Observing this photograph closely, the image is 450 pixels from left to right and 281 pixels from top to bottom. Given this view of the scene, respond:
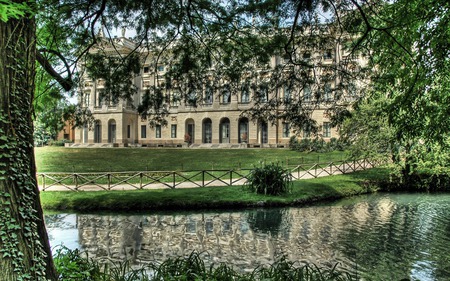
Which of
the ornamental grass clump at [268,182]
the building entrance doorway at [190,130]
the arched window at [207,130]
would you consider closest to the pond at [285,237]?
the ornamental grass clump at [268,182]

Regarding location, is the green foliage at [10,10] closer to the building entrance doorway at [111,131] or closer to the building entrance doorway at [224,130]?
the building entrance doorway at [224,130]

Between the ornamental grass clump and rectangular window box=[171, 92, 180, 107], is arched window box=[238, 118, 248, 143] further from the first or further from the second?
rectangular window box=[171, 92, 180, 107]

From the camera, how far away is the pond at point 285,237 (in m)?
7.67

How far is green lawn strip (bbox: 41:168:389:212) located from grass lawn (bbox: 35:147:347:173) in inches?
336

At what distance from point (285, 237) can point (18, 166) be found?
7.72 m

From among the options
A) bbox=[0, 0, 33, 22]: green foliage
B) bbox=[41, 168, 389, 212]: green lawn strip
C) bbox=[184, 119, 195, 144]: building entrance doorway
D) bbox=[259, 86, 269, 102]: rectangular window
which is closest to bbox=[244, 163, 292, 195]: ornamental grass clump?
bbox=[41, 168, 389, 212]: green lawn strip

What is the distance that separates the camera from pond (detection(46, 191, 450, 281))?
25.2 ft

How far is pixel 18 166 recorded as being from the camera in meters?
3.47

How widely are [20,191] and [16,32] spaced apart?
63.9 inches

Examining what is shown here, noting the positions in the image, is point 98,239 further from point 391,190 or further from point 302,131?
point 391,190

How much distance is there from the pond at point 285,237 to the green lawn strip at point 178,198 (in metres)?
0.76

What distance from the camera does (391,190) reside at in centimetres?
1966

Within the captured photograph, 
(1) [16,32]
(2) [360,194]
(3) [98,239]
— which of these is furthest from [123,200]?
(2) [360,194]

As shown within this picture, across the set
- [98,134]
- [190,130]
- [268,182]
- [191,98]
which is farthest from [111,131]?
[191,98]
